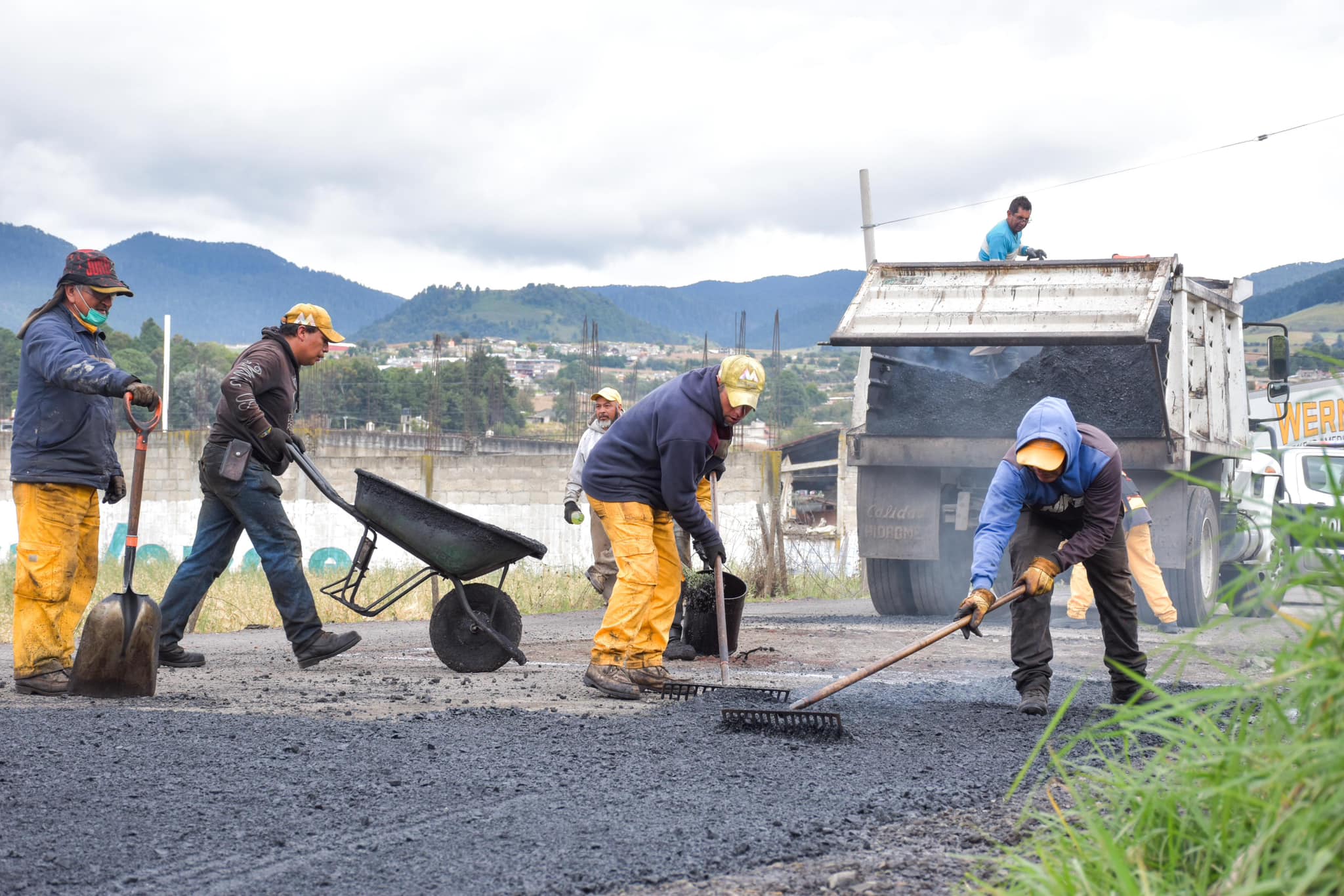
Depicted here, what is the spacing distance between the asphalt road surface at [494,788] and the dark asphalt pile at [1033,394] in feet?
12.1

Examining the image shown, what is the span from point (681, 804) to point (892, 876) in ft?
2.69

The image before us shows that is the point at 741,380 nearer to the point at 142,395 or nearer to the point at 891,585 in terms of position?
the point at 142,395

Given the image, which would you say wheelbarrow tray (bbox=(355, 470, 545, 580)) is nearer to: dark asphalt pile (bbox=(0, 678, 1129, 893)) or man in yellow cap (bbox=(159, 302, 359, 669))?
man in yellow cap (bbox=(159, 302, 359, 669))

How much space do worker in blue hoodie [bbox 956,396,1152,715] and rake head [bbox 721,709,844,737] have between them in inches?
26.3

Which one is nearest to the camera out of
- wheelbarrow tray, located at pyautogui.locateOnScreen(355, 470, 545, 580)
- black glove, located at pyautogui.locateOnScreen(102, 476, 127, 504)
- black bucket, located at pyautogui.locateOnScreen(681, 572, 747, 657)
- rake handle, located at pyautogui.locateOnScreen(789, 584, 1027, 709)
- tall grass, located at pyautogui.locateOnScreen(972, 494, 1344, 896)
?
tall grass, located at pyautogui.locateOnScreen(972, 494, 1344, 896)

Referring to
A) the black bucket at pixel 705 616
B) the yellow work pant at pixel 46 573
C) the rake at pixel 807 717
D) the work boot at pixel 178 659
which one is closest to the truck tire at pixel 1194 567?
the black bucket at pixel 705 616

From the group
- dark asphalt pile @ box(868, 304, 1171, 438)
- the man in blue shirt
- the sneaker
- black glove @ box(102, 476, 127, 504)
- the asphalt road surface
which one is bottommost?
the sneaker

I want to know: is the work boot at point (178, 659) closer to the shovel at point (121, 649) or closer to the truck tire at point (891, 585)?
the shovel at point (121, 649)

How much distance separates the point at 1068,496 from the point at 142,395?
392 cm

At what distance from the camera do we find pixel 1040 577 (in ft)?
16.4

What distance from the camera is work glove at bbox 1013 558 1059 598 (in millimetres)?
4988

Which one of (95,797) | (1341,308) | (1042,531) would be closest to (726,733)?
(1042,531)

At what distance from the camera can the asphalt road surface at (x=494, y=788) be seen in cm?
286

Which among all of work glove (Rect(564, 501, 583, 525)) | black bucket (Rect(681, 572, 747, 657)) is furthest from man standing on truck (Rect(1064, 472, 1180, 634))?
work glove (Rect(564, 501, 583, 525))
